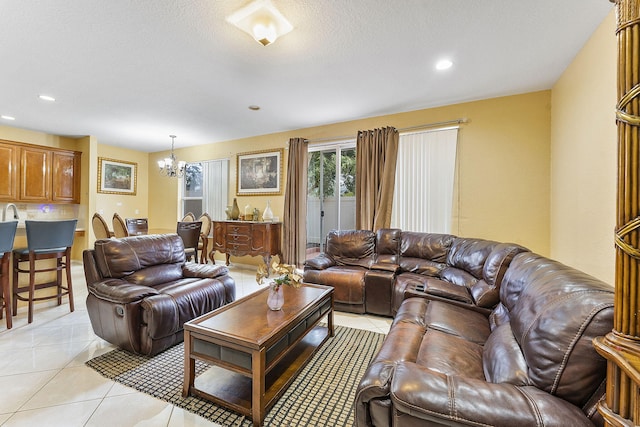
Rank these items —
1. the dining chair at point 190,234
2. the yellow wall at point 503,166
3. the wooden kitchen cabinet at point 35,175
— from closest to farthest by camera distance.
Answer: the yellow wall at point 503,166 < the dining chair at point 190,234 < the wooden kitchen cabinet at point 35,175

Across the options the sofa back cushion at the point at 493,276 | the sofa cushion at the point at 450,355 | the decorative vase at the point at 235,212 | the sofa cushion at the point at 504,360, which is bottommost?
the sofa cushion at the point at 450,355

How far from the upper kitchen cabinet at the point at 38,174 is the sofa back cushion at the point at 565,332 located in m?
7.51

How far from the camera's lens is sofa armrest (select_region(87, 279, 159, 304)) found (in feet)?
6.91

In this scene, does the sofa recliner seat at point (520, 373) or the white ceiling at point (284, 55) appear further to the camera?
the white ceiling at point (284, 55)

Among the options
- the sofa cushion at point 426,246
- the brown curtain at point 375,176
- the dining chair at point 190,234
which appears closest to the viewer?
the sofa cushion at point 426,246

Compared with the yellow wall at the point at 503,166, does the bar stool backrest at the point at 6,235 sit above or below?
below

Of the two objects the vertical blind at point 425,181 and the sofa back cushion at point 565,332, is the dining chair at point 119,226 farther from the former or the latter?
the sofa back cushion at point 565,332

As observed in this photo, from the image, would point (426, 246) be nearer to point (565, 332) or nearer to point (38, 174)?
point (565, 332)

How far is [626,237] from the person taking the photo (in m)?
0.78

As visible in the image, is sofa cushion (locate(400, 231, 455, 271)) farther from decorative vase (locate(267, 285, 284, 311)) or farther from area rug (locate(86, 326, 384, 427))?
decorative vase (locate(267, 285, 284, 311))

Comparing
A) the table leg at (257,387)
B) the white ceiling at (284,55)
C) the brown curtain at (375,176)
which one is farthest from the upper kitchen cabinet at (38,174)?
the table leg at (257,387)

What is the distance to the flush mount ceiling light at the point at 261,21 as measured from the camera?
78.3 inches

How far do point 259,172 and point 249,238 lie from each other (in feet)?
4.79

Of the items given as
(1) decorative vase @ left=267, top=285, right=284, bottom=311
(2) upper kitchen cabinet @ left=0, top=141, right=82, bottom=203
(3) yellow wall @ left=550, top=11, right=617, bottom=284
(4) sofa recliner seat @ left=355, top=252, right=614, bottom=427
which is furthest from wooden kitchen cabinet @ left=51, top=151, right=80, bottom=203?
(3) yellow wall @ left=550, top=11, right=617, bottom=284
